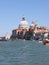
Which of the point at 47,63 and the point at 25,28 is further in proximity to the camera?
the point at 25,28

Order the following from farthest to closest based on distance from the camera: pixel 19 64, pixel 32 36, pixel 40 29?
pixel 40 29
pixel 32 36
pixel 19 64

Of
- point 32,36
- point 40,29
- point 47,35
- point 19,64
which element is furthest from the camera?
point 40,29

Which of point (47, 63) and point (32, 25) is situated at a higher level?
point (32, 25)

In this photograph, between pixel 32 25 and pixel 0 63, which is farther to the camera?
pixel 32 25

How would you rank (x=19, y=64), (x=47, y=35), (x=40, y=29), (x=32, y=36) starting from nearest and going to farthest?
(x=19, y=64), (x=47, y=35), (x=32, y=36), (x=40, y=29)

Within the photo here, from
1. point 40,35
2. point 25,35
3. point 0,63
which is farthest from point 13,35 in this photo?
point 0,63

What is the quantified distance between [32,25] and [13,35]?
47.0 feet

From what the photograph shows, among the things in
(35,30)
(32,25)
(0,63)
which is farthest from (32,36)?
(0,63)

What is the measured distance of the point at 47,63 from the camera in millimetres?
24750

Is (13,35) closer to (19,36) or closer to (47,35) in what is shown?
(19,36)

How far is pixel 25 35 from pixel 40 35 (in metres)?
17.6

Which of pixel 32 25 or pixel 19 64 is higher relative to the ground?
pixel 32 25

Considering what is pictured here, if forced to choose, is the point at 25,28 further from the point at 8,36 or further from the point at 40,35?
the point at 40,35

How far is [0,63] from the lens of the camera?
2512 centimetres
